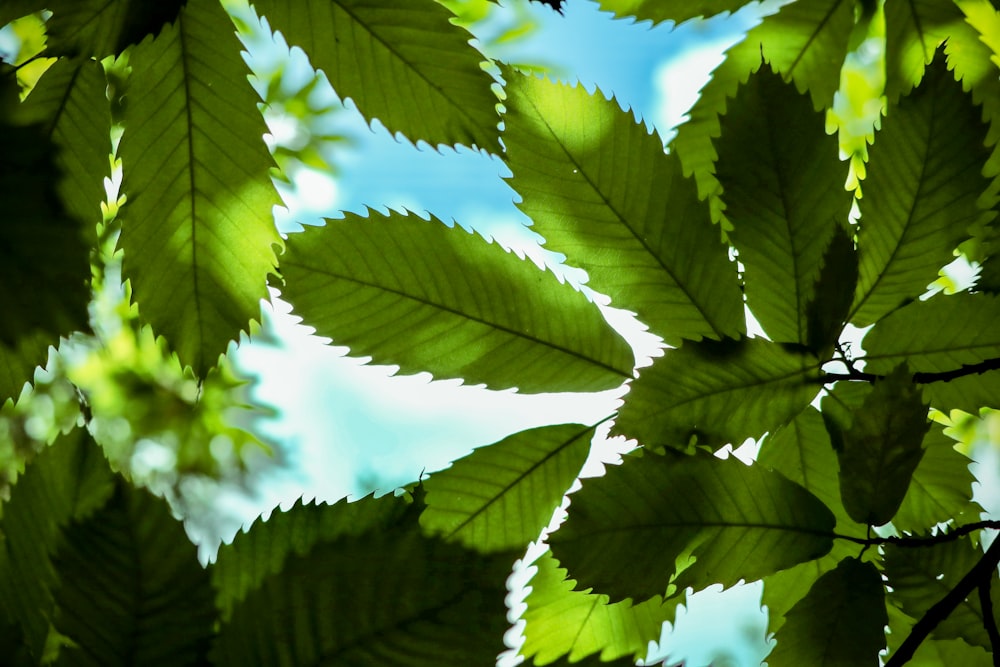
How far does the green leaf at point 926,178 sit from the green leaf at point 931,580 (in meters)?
0.23

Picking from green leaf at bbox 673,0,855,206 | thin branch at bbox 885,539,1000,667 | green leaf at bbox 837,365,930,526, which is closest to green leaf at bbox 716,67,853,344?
green leaf at bbox 837,365,930,526

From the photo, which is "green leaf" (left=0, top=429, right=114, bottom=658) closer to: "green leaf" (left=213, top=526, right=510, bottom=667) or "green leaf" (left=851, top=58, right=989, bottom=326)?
"green leaf" (left=213, top=526, right=510, bottom=667)

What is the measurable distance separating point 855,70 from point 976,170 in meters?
0.94

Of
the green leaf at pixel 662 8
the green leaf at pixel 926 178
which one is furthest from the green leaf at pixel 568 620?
the green leaf at pixel 662 8

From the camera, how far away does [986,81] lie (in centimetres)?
102

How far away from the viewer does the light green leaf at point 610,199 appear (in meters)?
0.73

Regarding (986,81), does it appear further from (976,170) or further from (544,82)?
(544,82)

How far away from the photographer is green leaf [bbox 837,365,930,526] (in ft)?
1.96

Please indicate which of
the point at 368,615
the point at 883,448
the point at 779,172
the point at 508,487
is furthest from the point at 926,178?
the point at 368,615

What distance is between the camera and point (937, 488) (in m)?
0.80

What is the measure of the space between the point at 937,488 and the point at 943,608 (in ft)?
0.78

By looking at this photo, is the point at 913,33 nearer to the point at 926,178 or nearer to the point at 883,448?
the point at 926,178

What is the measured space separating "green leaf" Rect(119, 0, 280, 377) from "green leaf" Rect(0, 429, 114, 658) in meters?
0.21

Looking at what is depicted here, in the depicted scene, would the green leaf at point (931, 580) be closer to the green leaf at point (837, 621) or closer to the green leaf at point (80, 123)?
the green leaf at point (837, 621)
